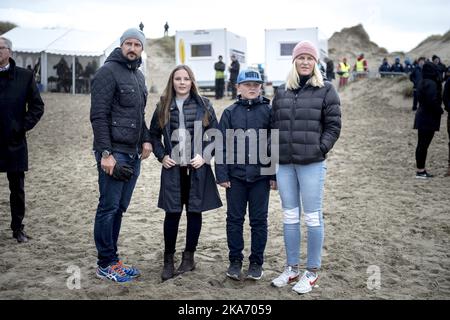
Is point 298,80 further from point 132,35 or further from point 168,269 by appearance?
point 168,269

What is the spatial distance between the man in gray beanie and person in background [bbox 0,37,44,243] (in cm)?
135

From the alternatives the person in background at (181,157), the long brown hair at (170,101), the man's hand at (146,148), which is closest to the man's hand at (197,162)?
the person in background at (181,157)

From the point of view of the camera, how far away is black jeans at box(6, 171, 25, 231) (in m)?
4.86

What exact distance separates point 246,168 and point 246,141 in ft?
0.75

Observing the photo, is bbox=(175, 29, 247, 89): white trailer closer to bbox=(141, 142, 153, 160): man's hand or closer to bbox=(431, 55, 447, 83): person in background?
bbox=(431, 55, 447, 83): person in background

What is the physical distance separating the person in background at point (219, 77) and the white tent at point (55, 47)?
5.41 m

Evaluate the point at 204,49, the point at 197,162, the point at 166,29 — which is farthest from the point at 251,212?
the point at 166,29

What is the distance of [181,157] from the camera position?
4.00 m

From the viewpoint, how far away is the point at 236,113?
158 inches

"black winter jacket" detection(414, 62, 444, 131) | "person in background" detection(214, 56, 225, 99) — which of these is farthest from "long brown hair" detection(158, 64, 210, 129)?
"person in background" detection(214, 56, 225, 99)

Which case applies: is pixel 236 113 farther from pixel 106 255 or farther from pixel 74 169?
pixel 74 169

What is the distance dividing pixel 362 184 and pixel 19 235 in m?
5.54

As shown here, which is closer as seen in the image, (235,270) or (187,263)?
(235,270)

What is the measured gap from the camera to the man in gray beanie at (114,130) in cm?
381
